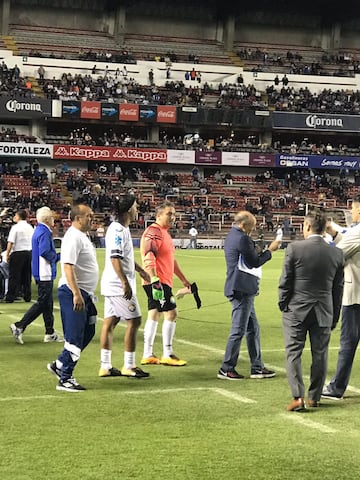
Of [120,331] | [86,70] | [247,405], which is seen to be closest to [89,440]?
[247,405]

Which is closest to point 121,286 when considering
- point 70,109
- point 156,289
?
point 156,289

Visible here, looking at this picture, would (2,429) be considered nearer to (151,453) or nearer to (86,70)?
(151,453)

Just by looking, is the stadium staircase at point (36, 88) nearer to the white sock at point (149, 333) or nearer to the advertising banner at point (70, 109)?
the advertising banner at point (70, 109)

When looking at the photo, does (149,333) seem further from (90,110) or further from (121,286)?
(90,110)

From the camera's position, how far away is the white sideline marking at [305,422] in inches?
284

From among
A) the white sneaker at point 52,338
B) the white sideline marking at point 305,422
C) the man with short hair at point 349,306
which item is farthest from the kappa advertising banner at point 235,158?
the white sideline marking at point 305,422

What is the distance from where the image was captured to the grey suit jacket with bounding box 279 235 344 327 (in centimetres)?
784

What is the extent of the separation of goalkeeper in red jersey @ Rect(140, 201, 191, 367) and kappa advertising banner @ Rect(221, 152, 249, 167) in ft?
165

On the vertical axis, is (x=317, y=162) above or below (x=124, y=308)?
above

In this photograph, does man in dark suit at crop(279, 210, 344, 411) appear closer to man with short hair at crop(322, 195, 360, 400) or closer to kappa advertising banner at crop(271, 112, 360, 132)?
man with short hair at crop(322, 195, 360, 400)

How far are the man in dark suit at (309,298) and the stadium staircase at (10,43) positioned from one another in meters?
56.3

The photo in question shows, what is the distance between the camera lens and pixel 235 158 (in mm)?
60656

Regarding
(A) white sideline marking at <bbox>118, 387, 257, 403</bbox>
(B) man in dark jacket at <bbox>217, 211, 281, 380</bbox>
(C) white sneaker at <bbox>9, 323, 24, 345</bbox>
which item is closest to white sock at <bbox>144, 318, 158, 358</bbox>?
(B) man in dark jacket at <bbox>217, 211, 281, 380</bbox>

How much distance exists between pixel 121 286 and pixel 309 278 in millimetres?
2372
